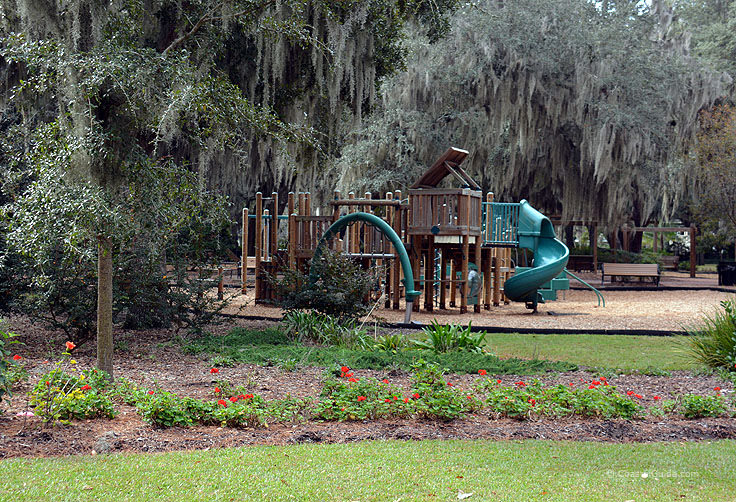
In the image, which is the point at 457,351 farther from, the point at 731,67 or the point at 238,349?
the point at 731,67

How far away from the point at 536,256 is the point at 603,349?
5893 mm

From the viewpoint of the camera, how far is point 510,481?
3590 millimetres

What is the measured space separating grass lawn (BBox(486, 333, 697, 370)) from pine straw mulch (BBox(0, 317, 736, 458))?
863mm

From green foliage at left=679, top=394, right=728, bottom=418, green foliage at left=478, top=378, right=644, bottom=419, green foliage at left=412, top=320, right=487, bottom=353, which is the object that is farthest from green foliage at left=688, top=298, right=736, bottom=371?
green foliage at left=478, top=378, right=644, bottom=419

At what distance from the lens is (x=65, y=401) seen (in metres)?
4.46

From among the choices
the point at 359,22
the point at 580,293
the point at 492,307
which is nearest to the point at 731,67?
the point at 580,293

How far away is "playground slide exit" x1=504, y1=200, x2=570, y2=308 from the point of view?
13.4 meters

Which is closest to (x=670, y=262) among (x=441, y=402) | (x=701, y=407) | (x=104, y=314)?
(x=701, y=407)

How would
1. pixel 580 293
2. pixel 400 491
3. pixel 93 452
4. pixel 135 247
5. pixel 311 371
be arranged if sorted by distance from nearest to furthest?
pixel 400 491, pixel 93 452, pixel 311 371, pixel 135 247, pixel 580 293

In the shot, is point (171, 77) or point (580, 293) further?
point (580, 293)

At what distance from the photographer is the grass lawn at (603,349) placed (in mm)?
7594

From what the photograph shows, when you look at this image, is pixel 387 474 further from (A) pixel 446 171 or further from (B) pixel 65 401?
(A) pixel 446 171

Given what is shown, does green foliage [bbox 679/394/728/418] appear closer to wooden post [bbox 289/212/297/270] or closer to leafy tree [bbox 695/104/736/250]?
wooden post [bbox 289/212/297/270]

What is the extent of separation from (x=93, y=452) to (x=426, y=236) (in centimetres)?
1033
